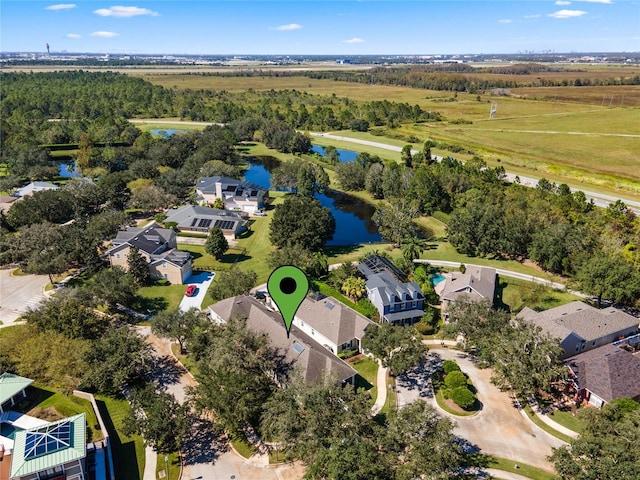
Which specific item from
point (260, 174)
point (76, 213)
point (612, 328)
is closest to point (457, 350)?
point (612, 328)

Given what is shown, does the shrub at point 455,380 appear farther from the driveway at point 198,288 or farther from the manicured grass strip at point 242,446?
the driveway at point 198,288

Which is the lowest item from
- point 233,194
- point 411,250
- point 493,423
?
point 493,423

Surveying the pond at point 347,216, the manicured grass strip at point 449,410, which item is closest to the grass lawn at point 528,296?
the manicured grass strip at point 449,410

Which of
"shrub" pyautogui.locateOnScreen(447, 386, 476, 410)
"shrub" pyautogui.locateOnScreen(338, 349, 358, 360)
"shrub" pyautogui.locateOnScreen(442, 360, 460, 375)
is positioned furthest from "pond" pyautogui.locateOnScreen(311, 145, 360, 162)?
"shrub" pyautogui.locateOnScreen(447, 386, 476, 410)

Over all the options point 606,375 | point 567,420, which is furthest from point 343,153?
point 567,420

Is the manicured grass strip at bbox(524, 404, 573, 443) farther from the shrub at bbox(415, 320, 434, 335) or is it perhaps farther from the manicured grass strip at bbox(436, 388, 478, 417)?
the shrub at bbox(415, 320, 434, 335)

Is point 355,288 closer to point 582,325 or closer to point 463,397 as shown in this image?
point 463,397
